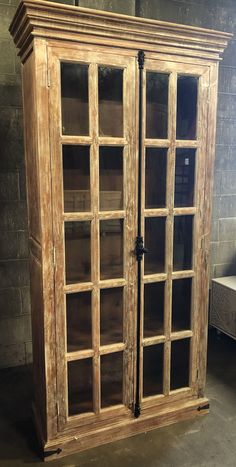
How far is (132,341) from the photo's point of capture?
6.45 feet

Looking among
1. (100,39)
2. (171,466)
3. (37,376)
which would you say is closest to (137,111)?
(100,39)

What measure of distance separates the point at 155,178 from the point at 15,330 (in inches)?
60.4

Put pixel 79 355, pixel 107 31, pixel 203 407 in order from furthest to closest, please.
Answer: pixel 203 407
pixel 79 355
pixel 107 31

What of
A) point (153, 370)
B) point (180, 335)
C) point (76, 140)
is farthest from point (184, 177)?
point (153, 370)

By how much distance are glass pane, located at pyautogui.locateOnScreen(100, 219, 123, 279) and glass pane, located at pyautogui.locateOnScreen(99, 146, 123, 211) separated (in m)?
0.09

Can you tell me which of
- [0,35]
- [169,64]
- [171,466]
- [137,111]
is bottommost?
[171,466]

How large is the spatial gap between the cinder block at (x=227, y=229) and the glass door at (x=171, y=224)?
1.20m

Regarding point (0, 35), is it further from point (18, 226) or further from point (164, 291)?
point (164, 291)

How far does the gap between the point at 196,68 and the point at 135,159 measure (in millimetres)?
580

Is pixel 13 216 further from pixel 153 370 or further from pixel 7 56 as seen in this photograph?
pixel 153 370

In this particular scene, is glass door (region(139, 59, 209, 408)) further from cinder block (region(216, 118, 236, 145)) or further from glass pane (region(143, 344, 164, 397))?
cinder block (region(216, 118, 236, 145))

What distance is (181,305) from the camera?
2098 mm

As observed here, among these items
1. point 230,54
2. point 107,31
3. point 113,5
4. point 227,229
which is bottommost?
point 227,229

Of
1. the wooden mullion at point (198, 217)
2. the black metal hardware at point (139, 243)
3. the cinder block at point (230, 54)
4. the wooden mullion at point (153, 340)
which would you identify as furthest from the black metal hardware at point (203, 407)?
the cinder block at point (230, 54)
